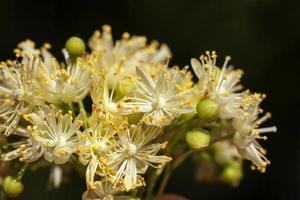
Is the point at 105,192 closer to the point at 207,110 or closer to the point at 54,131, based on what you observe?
the point at 54,131

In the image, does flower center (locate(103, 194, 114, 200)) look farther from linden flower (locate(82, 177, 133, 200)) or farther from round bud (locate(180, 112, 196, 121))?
round bud (locate(180, 112, 196, 121))

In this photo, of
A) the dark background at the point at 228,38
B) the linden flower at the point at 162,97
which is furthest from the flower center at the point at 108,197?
the dark background at the point at 228,38

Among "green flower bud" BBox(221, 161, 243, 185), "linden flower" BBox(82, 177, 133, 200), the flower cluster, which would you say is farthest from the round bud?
"green flower bud" BBox(221, 161, 243, 185)

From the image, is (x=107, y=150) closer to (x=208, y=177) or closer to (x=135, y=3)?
(x=208, y=177)

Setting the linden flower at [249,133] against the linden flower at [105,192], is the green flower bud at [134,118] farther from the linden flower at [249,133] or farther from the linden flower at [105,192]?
the linden flower at [249,133]

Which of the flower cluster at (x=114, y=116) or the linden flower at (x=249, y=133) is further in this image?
the linden flower at (x=249, y=133)

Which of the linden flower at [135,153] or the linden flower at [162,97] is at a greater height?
the linden flower at [162,97]

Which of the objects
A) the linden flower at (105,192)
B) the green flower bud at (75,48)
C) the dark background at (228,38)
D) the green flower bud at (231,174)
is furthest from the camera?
the dark background at (228,38)
